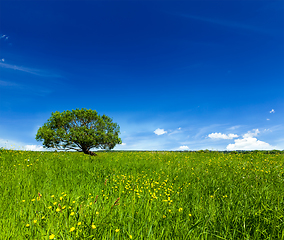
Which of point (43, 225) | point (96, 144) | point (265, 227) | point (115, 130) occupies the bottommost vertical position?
point (265, 227)

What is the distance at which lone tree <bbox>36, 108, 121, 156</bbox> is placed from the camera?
25906mm

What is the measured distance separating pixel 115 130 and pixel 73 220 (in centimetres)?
2669

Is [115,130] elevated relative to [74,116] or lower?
lower

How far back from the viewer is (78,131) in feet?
84.8

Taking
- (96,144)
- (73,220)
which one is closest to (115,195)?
(73,220)

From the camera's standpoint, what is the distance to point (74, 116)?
89.0ft

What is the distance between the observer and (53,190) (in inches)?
174

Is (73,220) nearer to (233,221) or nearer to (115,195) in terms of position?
(115,195)

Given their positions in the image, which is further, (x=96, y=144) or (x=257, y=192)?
(x=96, y=144)

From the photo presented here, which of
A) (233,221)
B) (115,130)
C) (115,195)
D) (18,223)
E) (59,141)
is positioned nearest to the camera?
(18,223)

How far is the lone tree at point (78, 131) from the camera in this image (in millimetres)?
25906

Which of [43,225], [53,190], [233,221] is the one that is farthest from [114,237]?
[53,190]

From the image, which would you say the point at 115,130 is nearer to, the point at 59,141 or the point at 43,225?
the point at 59,141

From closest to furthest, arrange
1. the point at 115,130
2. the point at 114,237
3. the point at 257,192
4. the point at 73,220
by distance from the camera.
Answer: the point at 114,237 < the point at 73,220 < the point at 257,192 < the point at 115,130
